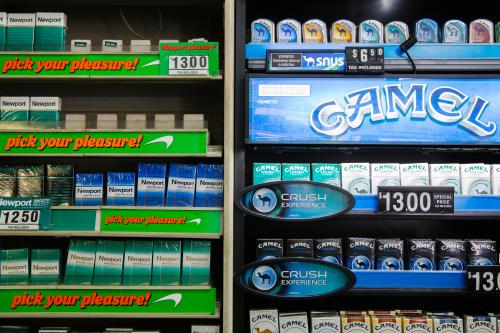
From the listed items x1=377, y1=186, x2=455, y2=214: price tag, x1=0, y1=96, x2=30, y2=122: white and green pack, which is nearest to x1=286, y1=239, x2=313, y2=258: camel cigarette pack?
x1=377, y1=186, x2=455, y2=214: price tag

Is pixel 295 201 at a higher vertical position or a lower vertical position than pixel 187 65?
lower

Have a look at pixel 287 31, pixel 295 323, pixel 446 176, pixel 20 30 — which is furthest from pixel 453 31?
pixel 20 30

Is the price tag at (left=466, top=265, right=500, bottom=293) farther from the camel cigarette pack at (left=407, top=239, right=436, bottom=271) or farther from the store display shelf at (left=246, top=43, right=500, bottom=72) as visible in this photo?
the store display shelf at (left=246, top=43, right=500, bottom=72)

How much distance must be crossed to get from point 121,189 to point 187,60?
2.46 ft

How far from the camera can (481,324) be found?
198 centimetres

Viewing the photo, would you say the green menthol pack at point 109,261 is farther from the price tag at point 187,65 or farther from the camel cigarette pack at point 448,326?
the camel cigarette pack at point 448,326

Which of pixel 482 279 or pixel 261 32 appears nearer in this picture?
pixel 482 279

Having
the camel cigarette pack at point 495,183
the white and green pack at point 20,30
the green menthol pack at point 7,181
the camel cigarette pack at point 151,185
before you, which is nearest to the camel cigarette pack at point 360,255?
the camel cigarette pack at point 495,183

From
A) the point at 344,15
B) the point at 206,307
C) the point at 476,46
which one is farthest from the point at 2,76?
the point at 476,46

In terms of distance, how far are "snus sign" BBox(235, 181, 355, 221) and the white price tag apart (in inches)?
39.9

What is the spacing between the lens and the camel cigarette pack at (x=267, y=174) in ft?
6.72

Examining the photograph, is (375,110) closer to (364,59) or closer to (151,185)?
(364,59)

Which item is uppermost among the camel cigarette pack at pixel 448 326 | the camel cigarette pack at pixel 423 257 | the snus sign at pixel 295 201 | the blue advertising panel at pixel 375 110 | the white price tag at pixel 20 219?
the blue advertising panel at pixel 375 110

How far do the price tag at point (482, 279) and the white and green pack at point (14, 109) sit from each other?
2.39m
